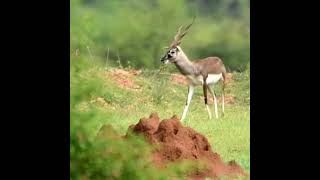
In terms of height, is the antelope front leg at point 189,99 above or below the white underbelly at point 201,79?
below

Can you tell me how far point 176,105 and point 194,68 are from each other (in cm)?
77

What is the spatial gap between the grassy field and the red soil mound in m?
0.60

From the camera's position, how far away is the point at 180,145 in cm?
512

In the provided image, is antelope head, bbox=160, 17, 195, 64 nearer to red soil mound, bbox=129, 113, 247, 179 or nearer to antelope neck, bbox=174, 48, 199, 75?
antelope neck, bbox=174, 48, 199, 75

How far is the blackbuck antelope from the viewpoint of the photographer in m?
6.68

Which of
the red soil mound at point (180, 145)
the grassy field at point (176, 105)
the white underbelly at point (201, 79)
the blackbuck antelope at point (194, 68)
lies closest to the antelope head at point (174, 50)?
the blackbuck antelope at point (194, 68)

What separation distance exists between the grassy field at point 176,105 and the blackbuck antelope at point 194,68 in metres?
0.20

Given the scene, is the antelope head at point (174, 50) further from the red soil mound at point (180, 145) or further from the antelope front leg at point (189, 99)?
the red soil mound at point (180, 145)

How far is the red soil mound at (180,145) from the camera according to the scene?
5.01 m

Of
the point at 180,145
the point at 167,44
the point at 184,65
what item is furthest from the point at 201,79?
the point at 180,145

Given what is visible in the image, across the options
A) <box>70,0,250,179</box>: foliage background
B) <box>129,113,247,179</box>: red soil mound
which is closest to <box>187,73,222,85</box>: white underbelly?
<box>70,0,250,179</box>: foliage background

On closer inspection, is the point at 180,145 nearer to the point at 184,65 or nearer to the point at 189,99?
the point at 184,65

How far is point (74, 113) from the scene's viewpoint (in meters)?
3.08
